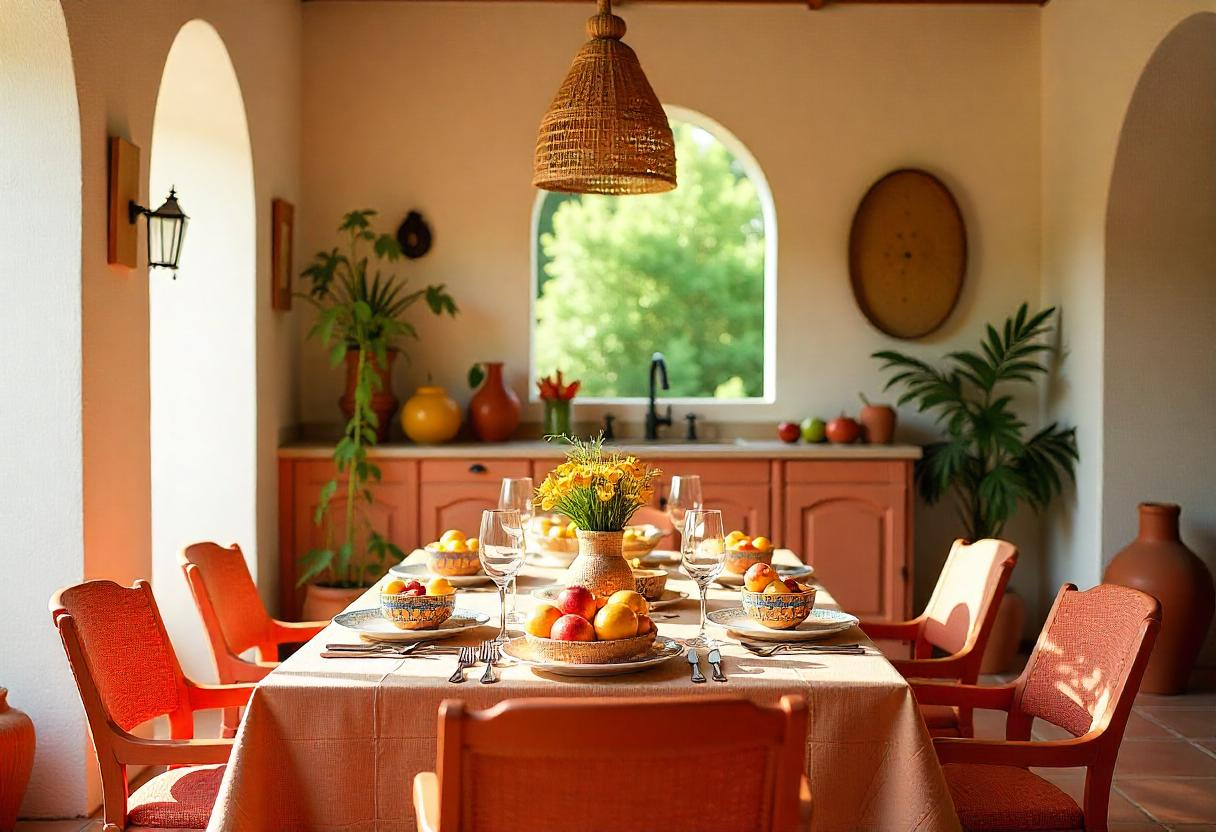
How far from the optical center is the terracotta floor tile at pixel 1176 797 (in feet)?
11.3

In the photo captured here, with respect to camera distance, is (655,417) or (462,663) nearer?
(462,663)

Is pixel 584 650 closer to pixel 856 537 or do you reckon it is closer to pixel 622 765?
pixel 622 765

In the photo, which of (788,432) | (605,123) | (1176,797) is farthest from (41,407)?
(1176,797)

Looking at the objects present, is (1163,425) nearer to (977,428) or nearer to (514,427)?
(977,428)

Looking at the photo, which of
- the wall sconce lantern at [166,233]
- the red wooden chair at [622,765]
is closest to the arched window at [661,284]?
the wall sconce lantern at [166,233]

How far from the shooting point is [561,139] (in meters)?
2.91

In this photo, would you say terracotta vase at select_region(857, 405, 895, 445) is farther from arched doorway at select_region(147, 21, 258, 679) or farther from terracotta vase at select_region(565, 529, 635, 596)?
terracotta vase at select_region(565, 529, 635, 596)

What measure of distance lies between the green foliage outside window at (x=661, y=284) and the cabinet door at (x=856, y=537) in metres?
10.6

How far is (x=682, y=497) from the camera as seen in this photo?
2779 millimetres

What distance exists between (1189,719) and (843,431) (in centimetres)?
173

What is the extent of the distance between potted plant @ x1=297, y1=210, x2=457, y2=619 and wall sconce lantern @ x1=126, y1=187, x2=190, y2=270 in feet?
4.06

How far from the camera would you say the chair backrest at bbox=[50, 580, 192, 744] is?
2.14m

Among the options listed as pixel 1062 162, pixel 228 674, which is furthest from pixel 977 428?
pixel 228 674

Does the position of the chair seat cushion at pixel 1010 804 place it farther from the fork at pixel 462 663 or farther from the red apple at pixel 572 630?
the fork at pixel 462 663
